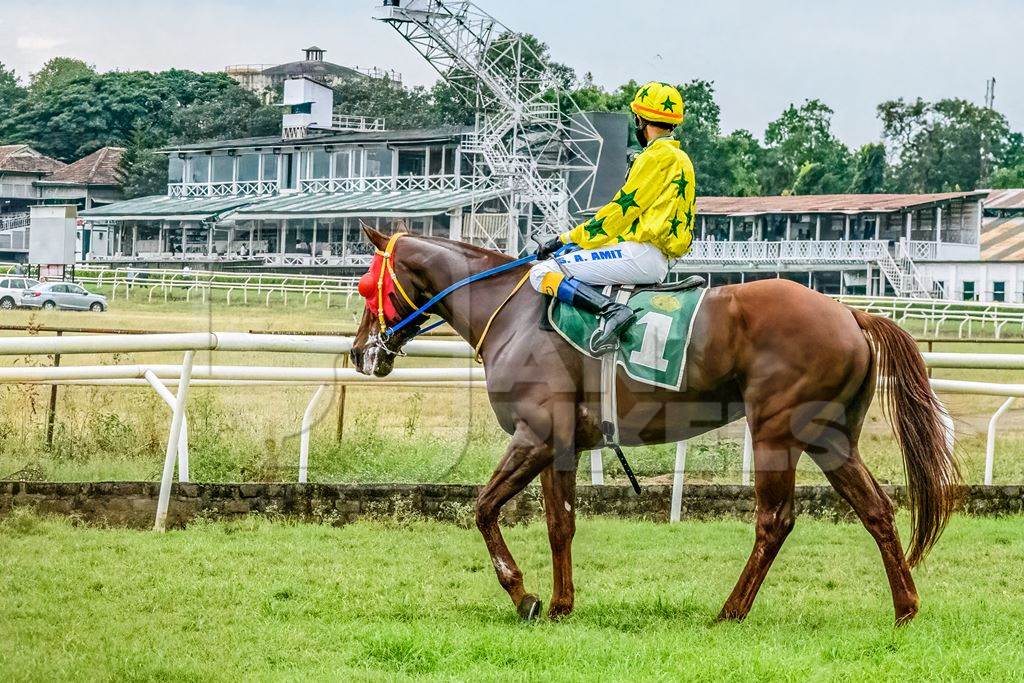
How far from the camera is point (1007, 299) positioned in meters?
40.5

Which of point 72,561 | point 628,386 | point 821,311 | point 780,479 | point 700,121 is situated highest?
point 700,121

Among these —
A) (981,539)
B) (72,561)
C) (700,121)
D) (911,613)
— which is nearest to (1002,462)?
(981,539)

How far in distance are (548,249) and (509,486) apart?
1102mm

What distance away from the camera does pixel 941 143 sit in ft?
200

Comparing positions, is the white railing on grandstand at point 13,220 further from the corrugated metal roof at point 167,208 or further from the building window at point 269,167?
the building window at point 269,167

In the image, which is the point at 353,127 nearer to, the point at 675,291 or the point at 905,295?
the point at 905,295

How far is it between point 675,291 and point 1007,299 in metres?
38.7

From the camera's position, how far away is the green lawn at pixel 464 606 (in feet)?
13.2

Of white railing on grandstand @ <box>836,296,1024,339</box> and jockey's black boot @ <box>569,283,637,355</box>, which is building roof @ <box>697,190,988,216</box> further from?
jockey's black boot @ <box>569,283,637,355</box>

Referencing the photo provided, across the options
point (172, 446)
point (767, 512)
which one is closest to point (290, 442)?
point (172, 446)

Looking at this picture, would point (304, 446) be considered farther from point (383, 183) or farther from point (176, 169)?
point (176, 169)

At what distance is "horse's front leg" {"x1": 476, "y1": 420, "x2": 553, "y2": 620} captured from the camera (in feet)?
16.1

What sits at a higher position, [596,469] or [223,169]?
[223,169]

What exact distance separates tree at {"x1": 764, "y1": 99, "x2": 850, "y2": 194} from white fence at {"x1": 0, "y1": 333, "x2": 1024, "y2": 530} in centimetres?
4699
